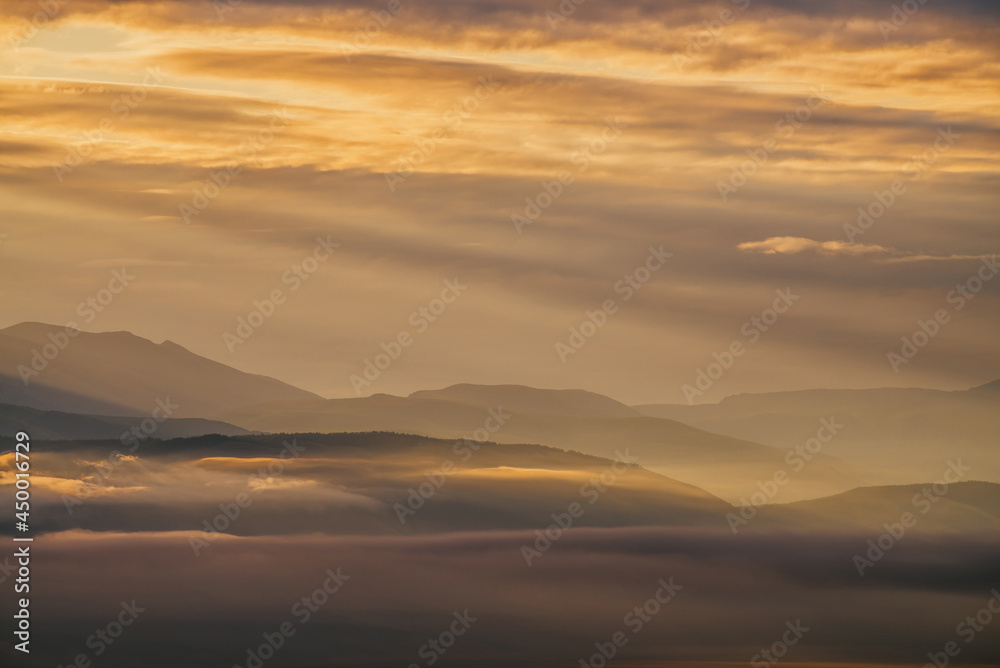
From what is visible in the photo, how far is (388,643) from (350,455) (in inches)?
1894

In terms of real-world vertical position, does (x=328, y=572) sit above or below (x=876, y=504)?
above

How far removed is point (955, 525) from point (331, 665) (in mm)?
65326

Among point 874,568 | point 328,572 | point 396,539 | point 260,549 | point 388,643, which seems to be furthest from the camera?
point 396,539

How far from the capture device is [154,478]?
83.4 meters

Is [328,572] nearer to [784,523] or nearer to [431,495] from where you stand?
[431,495]

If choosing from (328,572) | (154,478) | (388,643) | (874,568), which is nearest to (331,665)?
(388,643)

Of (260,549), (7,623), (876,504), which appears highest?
(7,623)

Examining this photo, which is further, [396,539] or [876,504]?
[876,504]

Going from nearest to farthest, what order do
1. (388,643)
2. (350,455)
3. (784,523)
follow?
(388,643)
(784,523)
(350,455)

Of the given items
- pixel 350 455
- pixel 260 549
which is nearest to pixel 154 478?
pixel 350 455

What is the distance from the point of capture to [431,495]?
291 ft

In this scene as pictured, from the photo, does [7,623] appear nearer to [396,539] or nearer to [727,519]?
[396,539]

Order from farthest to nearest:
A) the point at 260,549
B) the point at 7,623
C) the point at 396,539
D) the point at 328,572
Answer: the point at 396,539 < the point at 260,549 < the point at 328,572 < the point at 7,623

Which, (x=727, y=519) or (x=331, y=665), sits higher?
(x=331, y=665)
